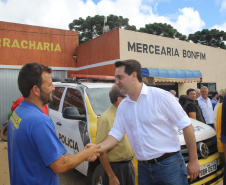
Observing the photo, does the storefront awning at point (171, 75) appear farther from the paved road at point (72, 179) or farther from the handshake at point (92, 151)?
the handshake at point (92, 151)

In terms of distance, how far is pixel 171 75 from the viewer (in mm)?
A: 11180

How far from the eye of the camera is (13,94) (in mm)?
10359

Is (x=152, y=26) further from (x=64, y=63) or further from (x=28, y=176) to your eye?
(x=28, y=176)

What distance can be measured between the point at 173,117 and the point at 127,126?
48 cm

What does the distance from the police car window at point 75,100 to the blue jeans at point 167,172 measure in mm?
1743

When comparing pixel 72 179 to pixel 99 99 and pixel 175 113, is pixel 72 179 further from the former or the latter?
pixel 175 113

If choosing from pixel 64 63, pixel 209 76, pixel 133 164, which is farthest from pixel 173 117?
pixel 209 76

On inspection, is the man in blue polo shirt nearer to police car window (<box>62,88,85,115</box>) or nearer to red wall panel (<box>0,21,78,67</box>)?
police car window (<box>62,88,85,115</box>)

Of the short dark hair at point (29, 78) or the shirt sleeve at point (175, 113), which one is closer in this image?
the short dark hair at point (29, 78)

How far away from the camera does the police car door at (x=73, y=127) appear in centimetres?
328

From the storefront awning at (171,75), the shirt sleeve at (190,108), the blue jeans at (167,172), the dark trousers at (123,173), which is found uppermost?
the storefront awning at (171,75)

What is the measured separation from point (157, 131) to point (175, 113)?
9.3 inches

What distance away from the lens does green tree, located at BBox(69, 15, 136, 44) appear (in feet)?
92.2

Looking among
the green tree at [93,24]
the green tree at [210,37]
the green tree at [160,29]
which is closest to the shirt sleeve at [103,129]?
the green tree at [93,24]
